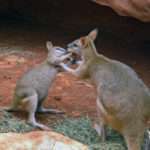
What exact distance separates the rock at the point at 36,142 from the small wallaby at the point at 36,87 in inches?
44.6

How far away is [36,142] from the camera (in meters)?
4.68

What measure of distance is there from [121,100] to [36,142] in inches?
48.2

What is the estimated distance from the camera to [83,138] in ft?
18.9

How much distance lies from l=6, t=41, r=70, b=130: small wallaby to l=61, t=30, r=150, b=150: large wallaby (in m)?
0.56

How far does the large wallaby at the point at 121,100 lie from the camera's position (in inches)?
213

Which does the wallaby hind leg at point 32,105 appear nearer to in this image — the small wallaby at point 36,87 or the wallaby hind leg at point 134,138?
the small wallaby at point 36,87

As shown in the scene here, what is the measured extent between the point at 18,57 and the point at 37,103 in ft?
7.88

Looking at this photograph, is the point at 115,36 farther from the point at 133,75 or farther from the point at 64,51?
the point at 133,75

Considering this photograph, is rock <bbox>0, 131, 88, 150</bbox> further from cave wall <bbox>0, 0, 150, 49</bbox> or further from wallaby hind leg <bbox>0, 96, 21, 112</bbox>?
cave wall <bbox>0, 0, 150, 49</bbox>

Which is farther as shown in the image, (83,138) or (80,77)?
(80,77)

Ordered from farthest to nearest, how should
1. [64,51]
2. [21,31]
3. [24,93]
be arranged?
1. [21,31]
2. [64,51]
3. [24,93]

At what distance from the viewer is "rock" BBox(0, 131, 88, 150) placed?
462cm

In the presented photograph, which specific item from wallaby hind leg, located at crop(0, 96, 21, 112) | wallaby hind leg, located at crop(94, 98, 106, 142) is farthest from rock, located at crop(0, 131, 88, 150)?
wallaby hind leg, located at crop(0, 96, 21, 112)

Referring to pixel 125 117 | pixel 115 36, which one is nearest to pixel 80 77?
pixel 125 117
